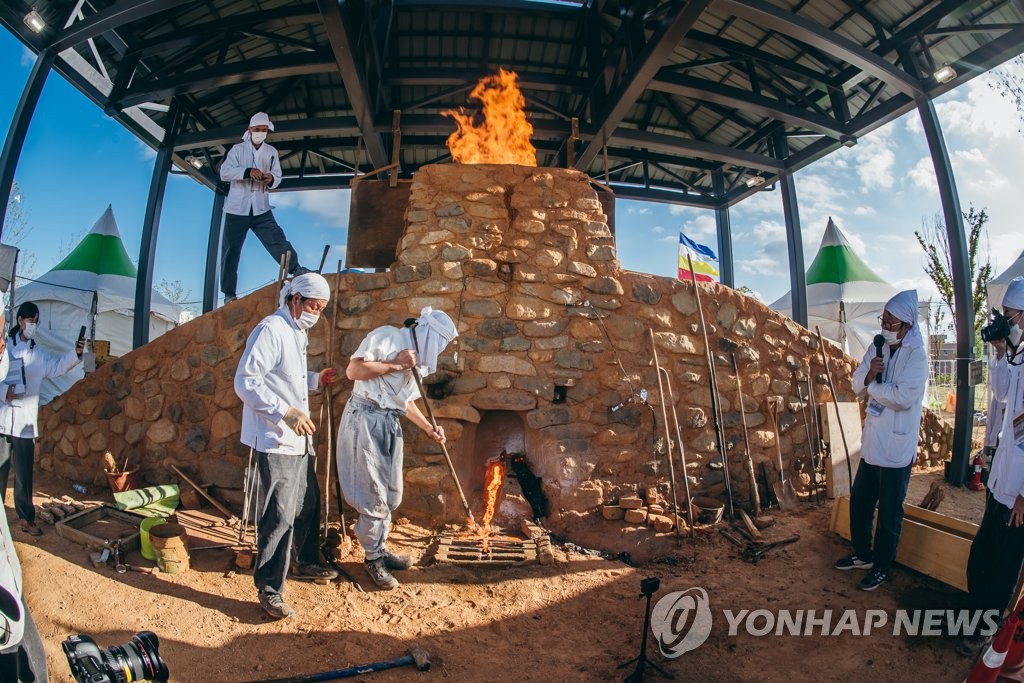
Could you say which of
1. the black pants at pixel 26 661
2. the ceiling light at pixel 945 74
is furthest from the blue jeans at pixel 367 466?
the ceiling light at pixel 945 74

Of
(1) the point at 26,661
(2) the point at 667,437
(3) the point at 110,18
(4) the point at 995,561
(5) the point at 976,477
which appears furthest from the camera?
(5) the point at 976,477

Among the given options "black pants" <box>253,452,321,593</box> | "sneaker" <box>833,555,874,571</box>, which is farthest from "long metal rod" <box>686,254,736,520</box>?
"black pants" <box>253,452,321,593</box>

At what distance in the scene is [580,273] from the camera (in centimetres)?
512

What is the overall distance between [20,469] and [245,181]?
3076 millimetres

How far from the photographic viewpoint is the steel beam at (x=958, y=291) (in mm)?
6234

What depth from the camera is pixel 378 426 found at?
377cm

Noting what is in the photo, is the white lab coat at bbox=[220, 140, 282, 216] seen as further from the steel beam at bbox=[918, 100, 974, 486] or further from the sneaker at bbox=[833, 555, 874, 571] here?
the steel beam at bbox=[918, 100, 974, 486]

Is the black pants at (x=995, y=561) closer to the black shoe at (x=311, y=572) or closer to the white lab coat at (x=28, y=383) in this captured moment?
the black shoe at (x=311, y=572)

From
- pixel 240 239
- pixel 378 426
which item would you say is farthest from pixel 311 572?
pixel 240 239

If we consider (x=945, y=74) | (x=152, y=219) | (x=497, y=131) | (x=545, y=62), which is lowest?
(x=152, y=219)

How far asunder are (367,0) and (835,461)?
254 inches

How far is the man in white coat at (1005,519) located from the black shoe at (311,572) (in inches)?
149

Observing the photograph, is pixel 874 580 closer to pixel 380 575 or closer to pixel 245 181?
pixel 380 575

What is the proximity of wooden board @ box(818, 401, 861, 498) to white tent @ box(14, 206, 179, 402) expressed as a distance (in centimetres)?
1073
